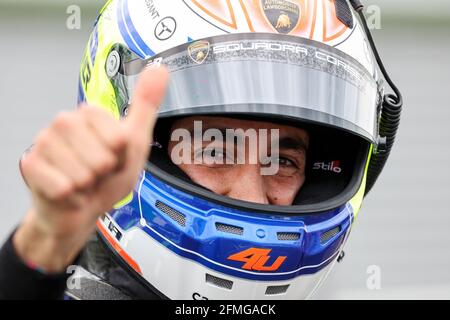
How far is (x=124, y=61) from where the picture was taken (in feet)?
5.98

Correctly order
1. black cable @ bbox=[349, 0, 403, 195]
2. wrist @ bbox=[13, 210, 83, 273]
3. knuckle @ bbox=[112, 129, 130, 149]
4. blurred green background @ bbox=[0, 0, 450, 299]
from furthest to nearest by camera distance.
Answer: blurred green background @ bbox=[0, 0, 450, 299]
black cable @ bbox=[349, 0, 403, 195]
wrist @ bbox=[13, 210, 83, 273]
knuckle @ bbox=[112, 129, 130, 149]

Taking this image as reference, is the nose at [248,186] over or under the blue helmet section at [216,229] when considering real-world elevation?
over

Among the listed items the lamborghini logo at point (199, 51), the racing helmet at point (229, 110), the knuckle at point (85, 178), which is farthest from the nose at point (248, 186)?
the knuckle at point (85, 178)

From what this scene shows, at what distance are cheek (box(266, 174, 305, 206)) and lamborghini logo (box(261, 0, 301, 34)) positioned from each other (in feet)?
1.23

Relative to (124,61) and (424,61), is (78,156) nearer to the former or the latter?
(124,61)

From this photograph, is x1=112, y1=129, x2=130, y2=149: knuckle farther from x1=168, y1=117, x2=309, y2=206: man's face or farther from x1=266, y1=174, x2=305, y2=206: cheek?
x1=266, y1=174, x2=305, y2=206: cheek

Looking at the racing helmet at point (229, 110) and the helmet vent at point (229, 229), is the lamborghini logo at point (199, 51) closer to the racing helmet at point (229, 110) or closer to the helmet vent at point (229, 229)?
the racing helmet at point (229, 110)

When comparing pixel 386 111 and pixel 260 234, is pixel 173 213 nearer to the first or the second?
pixel 260 234

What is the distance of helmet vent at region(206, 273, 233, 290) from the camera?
5.51 ft

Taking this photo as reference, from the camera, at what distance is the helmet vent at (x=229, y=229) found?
5.41 feet

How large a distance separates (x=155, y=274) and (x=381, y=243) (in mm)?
2105

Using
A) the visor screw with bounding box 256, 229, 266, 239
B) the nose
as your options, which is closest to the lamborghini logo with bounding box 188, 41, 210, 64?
the nose

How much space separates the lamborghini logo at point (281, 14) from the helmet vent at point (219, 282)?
58cm
